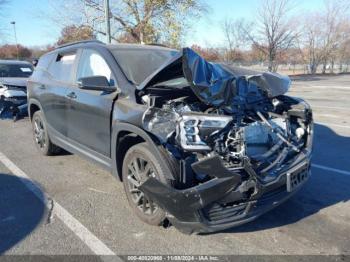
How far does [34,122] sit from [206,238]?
4489mm

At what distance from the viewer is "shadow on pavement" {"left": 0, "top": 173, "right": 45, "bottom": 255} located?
354 centimetres

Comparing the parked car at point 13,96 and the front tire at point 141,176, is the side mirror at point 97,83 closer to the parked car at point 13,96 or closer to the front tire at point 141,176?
the front tire at point 141,176

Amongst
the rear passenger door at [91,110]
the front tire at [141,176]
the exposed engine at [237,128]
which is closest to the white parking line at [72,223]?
the front tire at [141,176]

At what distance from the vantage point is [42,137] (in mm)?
6410

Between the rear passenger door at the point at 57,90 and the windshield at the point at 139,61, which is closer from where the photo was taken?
the windshield at the point at 139,61

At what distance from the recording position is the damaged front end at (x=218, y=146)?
3.07 m

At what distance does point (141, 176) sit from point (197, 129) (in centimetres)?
89

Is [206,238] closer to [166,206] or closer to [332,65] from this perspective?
[166,206]

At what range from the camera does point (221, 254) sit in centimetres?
321

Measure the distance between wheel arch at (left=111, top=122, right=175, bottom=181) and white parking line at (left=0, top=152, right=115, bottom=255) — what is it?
71 cm

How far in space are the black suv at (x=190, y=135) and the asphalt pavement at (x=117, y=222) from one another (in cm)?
30

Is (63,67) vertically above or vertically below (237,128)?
above

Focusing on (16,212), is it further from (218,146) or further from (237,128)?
(237,128)

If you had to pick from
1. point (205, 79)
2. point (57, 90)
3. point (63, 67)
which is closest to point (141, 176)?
point (205, 79)
